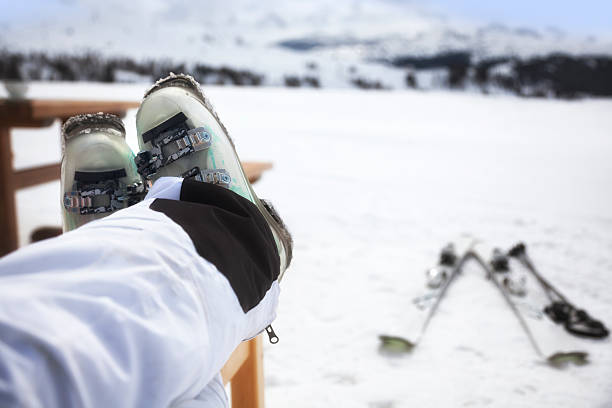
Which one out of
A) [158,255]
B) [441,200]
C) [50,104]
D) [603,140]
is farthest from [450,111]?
[158,255]

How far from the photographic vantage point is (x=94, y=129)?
1035 mm

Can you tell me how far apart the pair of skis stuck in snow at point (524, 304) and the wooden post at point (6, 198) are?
5.22ft

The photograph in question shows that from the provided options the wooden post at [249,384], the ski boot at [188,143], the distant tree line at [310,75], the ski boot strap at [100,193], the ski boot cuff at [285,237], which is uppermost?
the distant tree line at [310,75]

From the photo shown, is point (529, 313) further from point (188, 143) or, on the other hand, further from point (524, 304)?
point (188, 143)

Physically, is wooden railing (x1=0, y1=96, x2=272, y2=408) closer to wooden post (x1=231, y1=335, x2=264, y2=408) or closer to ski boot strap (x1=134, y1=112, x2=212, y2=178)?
wooden post (x1=231, y1=335, x2=264, y2=408)

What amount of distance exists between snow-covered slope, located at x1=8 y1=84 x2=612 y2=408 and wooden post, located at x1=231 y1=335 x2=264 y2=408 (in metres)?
0.29

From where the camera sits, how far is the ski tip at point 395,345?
4.56ft

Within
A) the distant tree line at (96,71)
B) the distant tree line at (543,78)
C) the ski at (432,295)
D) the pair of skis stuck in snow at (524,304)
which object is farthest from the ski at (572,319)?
the distant tree line at (543,78)

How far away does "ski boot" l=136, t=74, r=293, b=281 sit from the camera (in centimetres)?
93

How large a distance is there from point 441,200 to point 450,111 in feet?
15.5

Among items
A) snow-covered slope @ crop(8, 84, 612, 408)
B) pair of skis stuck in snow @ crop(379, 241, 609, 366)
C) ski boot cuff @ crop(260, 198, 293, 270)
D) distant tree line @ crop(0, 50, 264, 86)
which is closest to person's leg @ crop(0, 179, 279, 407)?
ski boot cuff @ crop(260, 198, 293, 270)

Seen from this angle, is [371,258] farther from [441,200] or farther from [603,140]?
[603,140]

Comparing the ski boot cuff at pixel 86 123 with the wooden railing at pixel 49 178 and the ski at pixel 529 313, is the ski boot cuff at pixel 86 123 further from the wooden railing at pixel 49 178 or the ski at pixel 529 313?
the ski at pixel 529 313

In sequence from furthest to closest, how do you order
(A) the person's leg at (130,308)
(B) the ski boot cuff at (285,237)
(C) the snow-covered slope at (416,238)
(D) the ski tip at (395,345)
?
(D) the ski tip at (395,345) → (C) the snow-covered slope at (416,238) → (B) the ski boot cuff at (285,237) → (A) the person's leg at (130,308)
